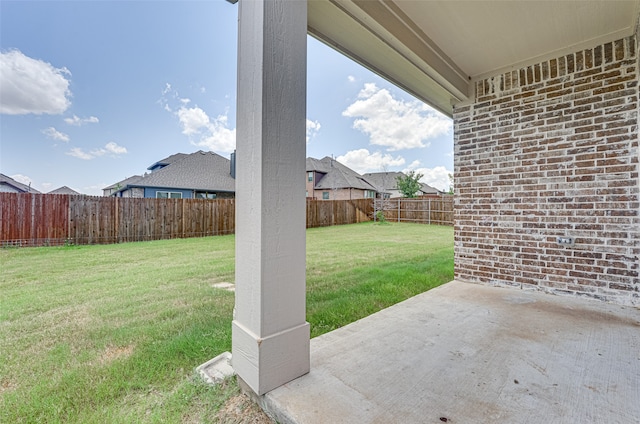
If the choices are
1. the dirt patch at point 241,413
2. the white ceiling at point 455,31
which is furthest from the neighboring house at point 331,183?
the dirt patch at point 241,413

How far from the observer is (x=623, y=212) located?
8.34 feet

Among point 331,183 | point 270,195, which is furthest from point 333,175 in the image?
point 270,195

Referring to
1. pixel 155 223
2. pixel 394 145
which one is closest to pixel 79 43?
pixel 155 223

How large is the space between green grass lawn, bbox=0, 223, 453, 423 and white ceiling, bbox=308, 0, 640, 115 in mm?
2385

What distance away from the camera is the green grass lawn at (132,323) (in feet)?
4.27

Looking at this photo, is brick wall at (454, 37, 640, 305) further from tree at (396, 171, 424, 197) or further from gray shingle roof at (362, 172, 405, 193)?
gray shingle roof at (362, 172, 405, 193)

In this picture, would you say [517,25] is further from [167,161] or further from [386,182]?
[386,182]

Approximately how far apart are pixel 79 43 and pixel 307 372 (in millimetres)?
9226

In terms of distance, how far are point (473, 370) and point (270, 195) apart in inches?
57.0

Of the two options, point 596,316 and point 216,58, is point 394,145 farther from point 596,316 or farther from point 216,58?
point 596,316

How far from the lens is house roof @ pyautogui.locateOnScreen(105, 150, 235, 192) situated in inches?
575

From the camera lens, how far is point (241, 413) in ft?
4.13

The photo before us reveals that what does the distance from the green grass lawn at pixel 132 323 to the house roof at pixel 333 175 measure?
19.0 metres

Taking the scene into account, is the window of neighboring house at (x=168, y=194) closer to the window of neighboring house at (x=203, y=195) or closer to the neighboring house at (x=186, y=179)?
the neighboring house at (x=186, y=179)
